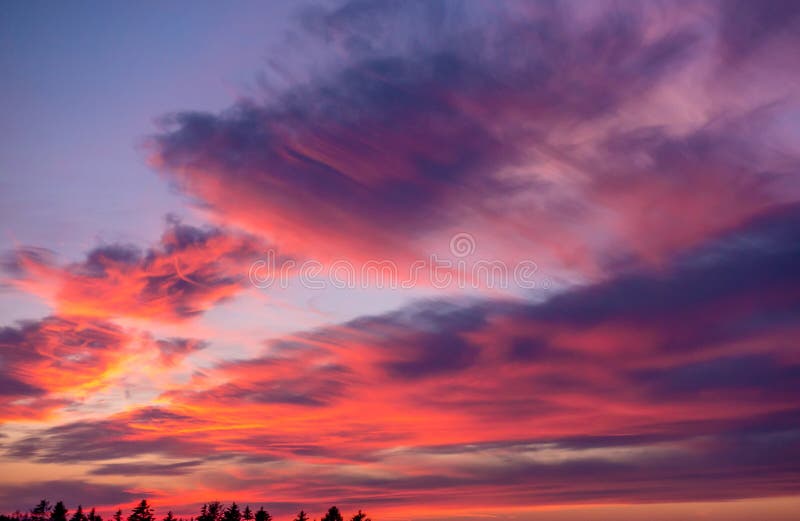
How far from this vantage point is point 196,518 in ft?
500

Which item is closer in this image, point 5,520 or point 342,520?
point 5,520

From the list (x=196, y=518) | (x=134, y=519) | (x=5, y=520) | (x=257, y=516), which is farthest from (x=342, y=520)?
(x=5, y=520)

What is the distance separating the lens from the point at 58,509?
427ft

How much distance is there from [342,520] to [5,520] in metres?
71.8

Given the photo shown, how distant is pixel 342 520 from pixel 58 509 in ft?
196

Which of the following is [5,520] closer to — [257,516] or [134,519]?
[134,519]

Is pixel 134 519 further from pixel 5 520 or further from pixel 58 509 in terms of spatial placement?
pixel 5 520

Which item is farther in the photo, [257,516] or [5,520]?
[257,516]

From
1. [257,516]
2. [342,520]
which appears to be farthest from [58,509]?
[342,520]

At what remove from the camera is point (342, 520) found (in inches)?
6166

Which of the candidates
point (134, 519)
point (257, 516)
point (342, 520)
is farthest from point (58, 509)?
point (342, 520)

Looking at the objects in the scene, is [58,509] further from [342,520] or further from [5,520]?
[342,520]

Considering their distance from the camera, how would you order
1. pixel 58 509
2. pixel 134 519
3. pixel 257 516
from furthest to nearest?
pixel 257 516, pixel 134 519, pixel 58 509

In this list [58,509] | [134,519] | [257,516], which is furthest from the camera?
[257,516]
